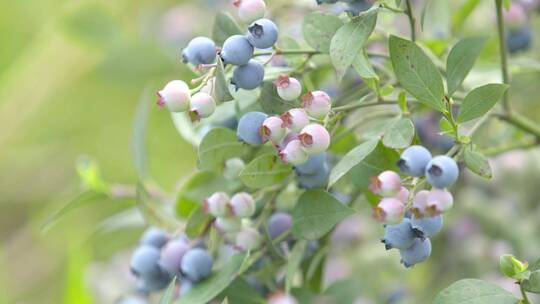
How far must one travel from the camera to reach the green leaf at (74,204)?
0.72m

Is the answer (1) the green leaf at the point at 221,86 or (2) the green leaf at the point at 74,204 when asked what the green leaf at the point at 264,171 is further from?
(2) the green leaf at the point at 74,204

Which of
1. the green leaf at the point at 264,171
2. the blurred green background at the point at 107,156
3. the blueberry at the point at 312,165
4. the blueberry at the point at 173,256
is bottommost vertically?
the blurred green background at the point at 107,156

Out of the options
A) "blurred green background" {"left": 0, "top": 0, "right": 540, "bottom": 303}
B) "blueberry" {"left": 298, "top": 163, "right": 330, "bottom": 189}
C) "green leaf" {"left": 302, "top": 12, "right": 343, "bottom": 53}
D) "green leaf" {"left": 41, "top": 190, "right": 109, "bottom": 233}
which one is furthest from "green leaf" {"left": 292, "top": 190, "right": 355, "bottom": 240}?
"blurred green background" {"left": 0, "top": 0, "right": 540, "bottom": 303}

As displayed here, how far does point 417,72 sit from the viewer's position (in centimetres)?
56

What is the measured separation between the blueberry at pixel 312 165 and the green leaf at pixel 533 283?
0.16 m

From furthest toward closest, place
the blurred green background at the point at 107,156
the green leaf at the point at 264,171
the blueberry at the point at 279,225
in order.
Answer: the blurred green background at the point at 107,156 → the blueberry at the point at 279,225 → the green leaf at the point at 264,171

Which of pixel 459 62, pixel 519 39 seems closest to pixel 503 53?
pixel 459 62

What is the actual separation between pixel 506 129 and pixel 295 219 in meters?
0.35

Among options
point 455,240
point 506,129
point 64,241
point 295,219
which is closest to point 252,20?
point 295,219

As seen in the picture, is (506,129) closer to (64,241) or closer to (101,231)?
(101,231)

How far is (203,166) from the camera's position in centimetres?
63

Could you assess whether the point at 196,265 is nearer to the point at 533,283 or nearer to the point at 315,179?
the point at 315,179


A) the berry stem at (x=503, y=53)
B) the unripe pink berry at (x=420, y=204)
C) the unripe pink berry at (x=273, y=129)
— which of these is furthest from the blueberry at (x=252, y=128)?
the berry stem at (x=503, y=53)

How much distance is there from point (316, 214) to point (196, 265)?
11cm
